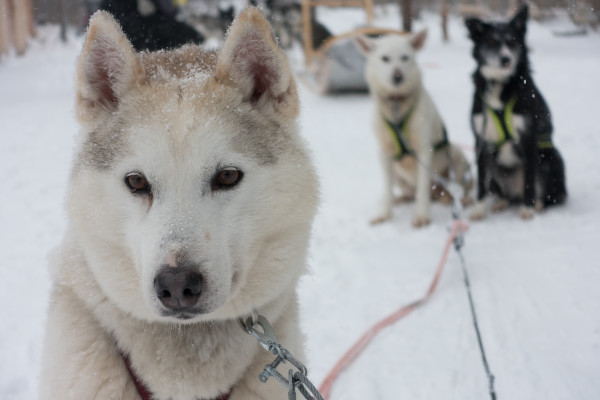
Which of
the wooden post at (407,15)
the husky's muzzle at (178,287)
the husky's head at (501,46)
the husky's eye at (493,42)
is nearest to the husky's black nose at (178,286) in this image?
the husky's muzzle at (178,287)

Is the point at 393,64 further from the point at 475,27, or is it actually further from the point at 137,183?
the point at 137,183

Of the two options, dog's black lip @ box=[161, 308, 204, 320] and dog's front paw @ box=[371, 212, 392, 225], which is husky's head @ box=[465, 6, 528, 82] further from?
dog's black lip @ box=[161, 308, 204, 320]

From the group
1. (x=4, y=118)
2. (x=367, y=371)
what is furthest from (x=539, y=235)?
(x=4, y=118)

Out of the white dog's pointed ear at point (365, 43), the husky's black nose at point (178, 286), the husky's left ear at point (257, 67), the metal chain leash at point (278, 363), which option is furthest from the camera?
the white dog's pointed ear at point (365, 43)

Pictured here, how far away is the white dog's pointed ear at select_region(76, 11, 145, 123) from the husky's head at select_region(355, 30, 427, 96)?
3.95 m

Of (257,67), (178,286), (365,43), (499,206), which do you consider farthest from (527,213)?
(178,286)

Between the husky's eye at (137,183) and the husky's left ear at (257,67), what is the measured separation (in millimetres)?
398

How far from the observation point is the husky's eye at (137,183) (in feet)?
4.36

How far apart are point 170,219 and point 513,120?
410 cm

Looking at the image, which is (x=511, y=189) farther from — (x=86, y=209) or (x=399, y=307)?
(x=86, y=209)

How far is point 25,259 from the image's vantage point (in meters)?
3.90

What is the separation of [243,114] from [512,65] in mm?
3865

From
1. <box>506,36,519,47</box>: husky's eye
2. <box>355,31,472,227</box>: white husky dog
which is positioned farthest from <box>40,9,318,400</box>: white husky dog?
<box>506,36,519,47</box>: husky's eye

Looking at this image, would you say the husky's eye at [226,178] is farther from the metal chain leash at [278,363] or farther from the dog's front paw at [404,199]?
the dog's front paw at [404,199]
